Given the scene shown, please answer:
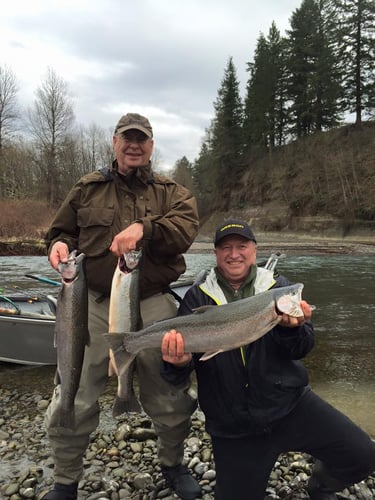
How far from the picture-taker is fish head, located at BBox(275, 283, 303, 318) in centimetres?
251

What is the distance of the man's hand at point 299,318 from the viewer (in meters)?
2.59

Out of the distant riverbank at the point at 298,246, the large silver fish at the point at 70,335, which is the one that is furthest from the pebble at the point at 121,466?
the distant riverbank at the point at 298,246

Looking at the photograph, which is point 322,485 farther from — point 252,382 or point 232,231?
point 232,231

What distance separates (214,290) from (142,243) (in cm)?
68

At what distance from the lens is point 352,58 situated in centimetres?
4741

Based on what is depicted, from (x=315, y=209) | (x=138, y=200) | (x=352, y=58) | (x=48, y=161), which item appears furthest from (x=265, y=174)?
(x=138, y=200)

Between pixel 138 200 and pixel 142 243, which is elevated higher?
pixel 138 200

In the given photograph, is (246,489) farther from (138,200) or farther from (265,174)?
(265,174)

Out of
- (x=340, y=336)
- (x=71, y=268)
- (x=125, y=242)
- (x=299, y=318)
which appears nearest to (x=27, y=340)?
(x=71, y=268)

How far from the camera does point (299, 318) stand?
2609 millimetres

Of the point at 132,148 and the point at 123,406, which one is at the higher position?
the point at 132,148

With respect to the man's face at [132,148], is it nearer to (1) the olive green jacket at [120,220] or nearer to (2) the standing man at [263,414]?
(1) the olive green jacket at [120,220]

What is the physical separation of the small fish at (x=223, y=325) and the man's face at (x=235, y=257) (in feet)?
1.51

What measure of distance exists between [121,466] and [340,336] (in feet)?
22.9
